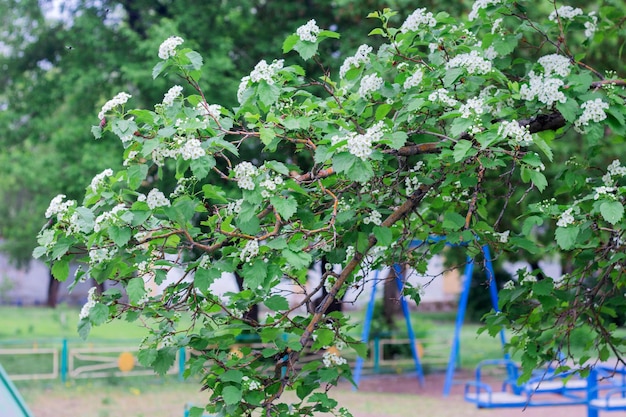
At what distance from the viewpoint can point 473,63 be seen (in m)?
3.32

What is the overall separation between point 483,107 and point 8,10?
14.6 metres

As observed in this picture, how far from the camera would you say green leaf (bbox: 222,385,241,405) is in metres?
3.12

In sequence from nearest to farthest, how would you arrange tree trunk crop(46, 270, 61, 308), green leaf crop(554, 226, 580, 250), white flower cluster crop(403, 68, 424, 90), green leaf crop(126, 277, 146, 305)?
1. green leaf crop(126, 277, 146, 305)
2. green leaf crop(554, 226, 580, 250)
3. white flower cluster crop(403, 68, 424, 90)
4. tree trunk crop(46, 270, 61, 308)

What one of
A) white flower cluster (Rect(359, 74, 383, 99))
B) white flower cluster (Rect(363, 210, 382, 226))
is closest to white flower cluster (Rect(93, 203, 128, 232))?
white flower cluster (Rect(363, 210, 382, 226))

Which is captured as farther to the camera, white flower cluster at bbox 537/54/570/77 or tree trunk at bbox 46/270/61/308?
tree trunk at bbox 46/270/61/308

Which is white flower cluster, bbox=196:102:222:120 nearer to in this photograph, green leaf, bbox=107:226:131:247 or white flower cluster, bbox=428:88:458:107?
green leaf, bbox=107:226:131:247

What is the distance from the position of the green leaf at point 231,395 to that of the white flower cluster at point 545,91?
1.63 metres

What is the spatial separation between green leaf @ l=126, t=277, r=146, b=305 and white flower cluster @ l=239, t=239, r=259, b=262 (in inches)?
15.0

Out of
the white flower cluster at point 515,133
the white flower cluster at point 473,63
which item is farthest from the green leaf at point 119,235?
the white flower cluster at point 473,63

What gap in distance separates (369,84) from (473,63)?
16.6 inches

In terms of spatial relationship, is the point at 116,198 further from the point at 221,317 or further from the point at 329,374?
the point at 329,374

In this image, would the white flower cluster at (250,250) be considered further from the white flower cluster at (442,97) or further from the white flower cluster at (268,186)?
the white flower cluster at (442,97)

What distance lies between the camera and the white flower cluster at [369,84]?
11.0 ft

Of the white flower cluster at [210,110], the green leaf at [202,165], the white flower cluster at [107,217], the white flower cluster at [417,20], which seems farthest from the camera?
the white flower cluster at [417,20]
